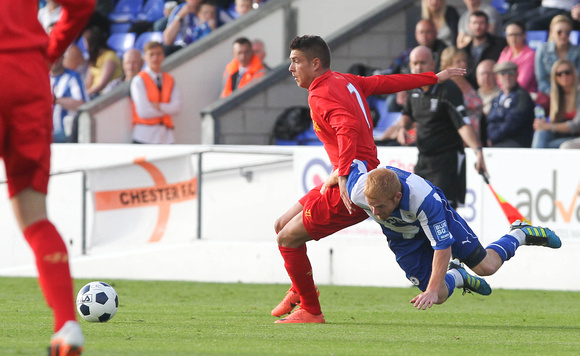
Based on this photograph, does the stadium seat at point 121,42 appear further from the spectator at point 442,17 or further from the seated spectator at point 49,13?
the spectator at point 442,17

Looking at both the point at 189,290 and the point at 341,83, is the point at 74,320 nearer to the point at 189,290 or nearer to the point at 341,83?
the point at 341,83

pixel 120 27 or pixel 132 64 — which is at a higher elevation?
pixel 120 27

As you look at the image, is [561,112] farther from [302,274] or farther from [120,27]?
[120,27]

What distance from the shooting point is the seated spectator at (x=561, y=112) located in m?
12.7

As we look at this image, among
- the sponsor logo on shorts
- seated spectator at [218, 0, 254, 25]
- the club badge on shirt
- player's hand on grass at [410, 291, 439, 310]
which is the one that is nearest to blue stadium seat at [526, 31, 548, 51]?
seated spectator at [218, 0, 254, 25]

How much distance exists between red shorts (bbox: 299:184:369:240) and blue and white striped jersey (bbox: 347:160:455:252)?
0.33m

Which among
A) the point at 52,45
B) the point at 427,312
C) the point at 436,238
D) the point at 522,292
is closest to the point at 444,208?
the point at 436,238

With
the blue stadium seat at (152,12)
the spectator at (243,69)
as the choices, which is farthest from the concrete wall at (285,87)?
the blue stadium seat at (152,12)

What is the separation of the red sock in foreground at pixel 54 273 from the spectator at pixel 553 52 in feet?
31.9

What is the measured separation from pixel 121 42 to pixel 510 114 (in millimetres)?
8853

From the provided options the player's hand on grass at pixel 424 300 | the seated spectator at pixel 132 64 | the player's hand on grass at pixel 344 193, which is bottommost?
the player's hand on grass at pixel 424 300

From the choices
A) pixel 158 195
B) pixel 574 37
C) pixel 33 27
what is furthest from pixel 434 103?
pixel 33 27

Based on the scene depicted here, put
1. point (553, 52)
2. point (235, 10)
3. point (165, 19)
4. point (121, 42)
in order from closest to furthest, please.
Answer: point (553, 52)
point (235, 10)
point (165, 19)
point (121, 42)

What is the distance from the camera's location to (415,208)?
6.95 meters
